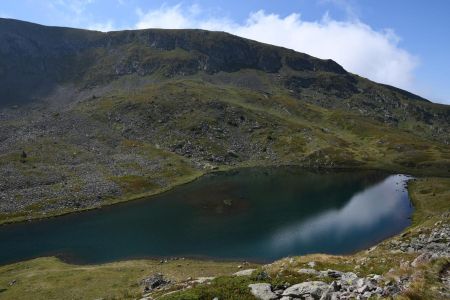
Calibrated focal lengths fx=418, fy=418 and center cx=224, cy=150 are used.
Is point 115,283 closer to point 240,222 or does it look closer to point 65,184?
point 240,222

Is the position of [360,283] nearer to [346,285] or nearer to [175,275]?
[346,285]

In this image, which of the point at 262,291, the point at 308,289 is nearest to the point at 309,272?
the point at 308,289

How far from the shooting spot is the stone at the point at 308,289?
24.5m

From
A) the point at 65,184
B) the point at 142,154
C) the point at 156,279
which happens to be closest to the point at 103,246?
the point at 156,279

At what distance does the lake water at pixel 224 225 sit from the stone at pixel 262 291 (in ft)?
173

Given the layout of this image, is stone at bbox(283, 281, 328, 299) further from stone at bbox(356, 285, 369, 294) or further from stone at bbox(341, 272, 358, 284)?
stone at bbox(356, 285, 369, 294)

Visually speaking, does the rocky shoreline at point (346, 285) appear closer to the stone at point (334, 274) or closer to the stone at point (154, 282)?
the stone at point (334, 274)

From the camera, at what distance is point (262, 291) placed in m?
26.2

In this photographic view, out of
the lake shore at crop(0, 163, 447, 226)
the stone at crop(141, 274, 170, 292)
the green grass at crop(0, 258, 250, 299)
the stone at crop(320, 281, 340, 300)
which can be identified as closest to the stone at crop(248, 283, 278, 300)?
the stone at crop(320, 281, 340, 300)

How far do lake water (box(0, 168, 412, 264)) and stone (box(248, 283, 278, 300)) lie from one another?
52.7 m

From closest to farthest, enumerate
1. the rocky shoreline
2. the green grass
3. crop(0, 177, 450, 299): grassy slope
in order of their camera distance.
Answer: the rocky shoreline < crop(0, 177, 450, 299): grassy slope < the green grass

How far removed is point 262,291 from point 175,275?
1445 inches

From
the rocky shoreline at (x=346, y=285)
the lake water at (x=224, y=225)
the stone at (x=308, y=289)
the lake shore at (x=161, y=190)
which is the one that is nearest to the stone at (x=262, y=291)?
the rocky shoreline at (x=346, y=285)

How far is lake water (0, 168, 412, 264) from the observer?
84875mm
